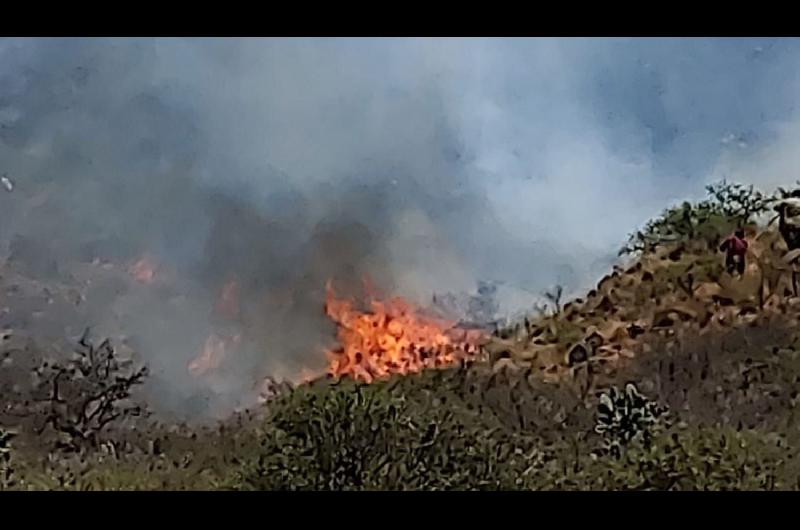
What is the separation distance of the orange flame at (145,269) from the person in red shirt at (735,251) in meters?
0.76

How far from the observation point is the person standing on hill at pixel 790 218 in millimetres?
1399

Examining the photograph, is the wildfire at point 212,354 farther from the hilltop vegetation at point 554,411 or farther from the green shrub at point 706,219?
the green shrub at point 706,219

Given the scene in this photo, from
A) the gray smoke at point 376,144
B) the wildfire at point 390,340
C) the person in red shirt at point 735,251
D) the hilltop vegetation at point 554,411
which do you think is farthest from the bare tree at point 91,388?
the person in red shirt at point 735,251

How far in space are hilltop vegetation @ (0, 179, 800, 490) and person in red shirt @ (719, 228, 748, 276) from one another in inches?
0.5

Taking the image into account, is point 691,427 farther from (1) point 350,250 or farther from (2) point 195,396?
(2) point 195,396

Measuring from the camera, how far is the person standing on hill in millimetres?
1399

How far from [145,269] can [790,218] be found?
87 cm

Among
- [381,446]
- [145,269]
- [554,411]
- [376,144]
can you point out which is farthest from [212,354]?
[554,411]

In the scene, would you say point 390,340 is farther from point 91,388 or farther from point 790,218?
point 790,218

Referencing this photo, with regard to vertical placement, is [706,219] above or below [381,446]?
above

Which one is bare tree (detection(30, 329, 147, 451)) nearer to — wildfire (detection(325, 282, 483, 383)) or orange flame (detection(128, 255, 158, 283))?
orange flame (detection(128, 255, 158, 283))

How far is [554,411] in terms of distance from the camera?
53.4 inches

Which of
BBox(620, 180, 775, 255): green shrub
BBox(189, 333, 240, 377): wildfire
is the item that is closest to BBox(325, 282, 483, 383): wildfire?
BBox(189, 333, 240, 377): wildfire
